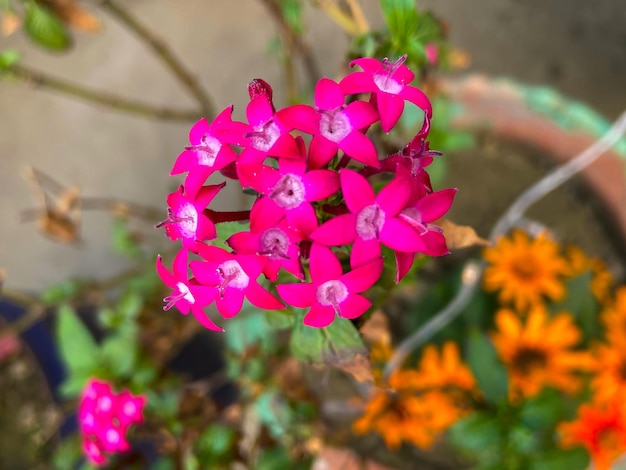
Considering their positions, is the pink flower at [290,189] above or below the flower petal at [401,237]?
above

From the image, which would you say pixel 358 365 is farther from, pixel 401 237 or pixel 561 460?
pixel 561 460

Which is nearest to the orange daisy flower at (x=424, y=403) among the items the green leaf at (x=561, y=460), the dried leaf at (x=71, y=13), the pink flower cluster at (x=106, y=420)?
the green leaf at (x=561, y=460)

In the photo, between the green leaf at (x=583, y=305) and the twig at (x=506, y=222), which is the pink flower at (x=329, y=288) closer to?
the twig at (x=506, y=222)

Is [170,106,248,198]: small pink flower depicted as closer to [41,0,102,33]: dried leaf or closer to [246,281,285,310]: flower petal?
[246,281,285,310]: flower petal

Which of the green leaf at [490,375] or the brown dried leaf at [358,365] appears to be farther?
the green leaf at [490,375]

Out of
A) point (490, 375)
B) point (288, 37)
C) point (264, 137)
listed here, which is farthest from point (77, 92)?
point (490, 375)

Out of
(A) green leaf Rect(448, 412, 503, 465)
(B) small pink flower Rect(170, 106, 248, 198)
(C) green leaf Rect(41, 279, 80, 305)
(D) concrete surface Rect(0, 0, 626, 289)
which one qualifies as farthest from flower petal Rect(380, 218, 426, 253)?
(D) concrete surface Rect(0, 0, 626, 289)
